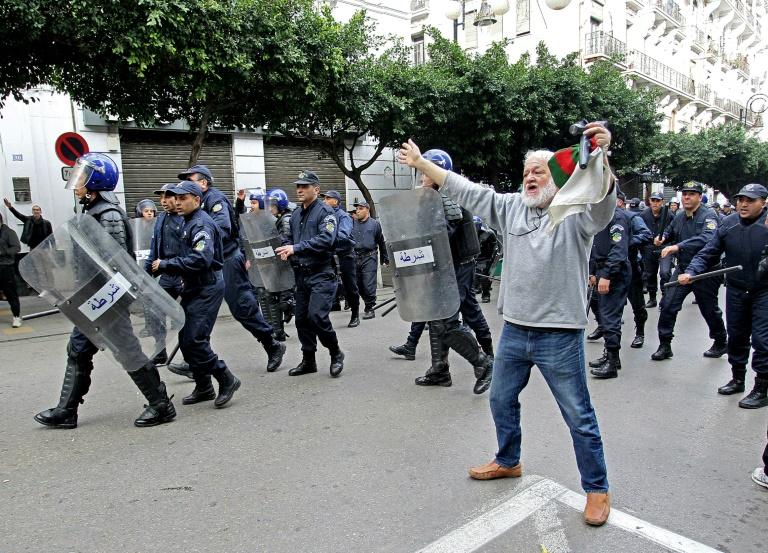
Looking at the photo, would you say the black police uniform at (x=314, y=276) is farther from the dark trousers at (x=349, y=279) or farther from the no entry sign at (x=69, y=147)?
the no entry sign at (x=69, y=147)

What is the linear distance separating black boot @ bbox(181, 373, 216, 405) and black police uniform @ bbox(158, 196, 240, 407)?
0.10 meters

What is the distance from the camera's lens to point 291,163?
53.8ft

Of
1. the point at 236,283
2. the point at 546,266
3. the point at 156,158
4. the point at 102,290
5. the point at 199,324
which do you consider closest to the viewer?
the point at 546,266

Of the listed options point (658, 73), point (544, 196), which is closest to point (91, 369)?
point (544, 196)

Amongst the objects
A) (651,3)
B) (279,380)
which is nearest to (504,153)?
(279,380)

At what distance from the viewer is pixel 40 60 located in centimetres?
871

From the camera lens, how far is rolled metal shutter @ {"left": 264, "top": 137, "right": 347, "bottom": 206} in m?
15.9

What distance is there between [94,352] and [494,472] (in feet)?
9.35

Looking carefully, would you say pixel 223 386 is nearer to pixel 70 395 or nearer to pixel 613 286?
pixel 70 395

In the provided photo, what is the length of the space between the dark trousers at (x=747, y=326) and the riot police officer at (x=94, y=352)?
450cm

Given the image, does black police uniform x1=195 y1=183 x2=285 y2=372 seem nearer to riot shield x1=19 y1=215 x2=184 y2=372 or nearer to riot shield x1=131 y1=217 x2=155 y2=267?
riot shield x1=19 y1=215 x2=184 y2=372

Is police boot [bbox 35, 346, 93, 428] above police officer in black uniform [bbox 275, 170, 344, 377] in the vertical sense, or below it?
below

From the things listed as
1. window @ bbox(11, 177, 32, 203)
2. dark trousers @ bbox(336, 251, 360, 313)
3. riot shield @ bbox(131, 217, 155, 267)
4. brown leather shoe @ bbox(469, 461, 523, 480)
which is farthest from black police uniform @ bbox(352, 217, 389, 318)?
window @ bbox(11, 177, 32, 203)

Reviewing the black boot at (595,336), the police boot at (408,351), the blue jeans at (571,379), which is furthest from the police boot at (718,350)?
the blue jeans at (571,379)
